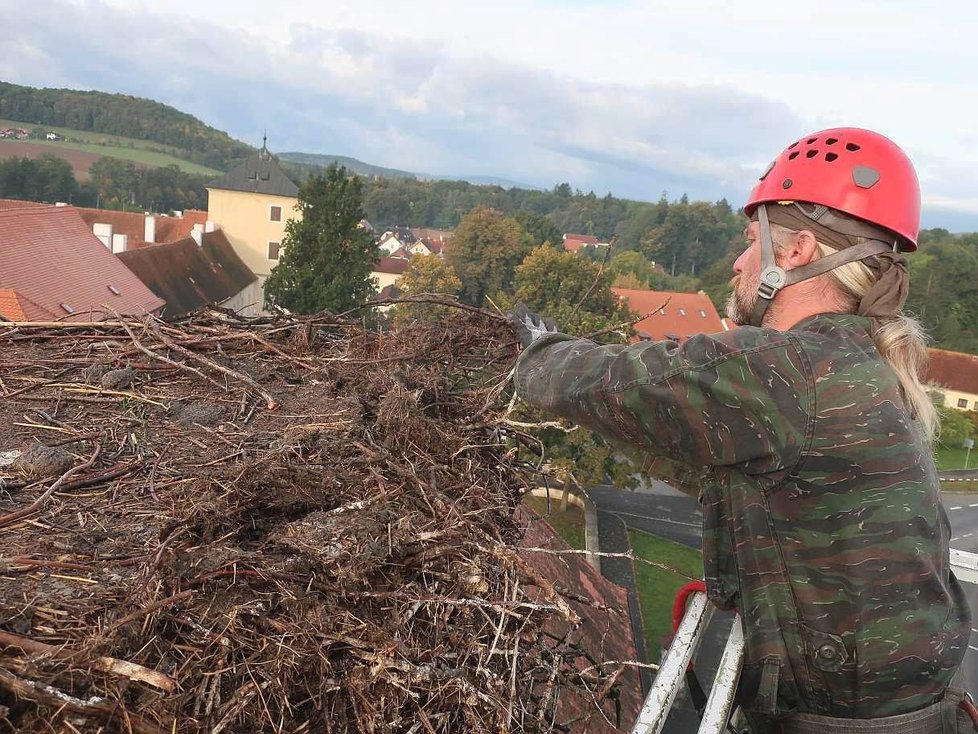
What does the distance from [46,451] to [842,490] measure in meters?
2.83

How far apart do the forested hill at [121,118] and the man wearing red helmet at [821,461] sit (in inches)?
5416

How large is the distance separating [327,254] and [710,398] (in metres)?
27.8

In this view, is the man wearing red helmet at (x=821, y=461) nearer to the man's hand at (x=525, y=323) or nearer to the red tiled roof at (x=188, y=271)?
the man's hand at (x=525, y=323)

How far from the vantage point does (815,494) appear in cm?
189

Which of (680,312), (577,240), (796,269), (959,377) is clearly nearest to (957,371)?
(959,377)

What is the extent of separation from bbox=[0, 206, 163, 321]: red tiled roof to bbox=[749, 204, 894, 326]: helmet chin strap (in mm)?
13049

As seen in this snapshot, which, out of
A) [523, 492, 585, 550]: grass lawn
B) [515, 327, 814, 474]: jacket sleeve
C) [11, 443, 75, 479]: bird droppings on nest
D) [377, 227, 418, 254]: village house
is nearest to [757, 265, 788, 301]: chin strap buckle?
[515, 327, 814, 474]: jacket sleeve

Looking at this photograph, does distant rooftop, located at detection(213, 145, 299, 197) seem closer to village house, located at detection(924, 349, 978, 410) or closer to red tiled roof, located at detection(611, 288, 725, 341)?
red tiled roof, located at detection(611, 288, 725, 341)

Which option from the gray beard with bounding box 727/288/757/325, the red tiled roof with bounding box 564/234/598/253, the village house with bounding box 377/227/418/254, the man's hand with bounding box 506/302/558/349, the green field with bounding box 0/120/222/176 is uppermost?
the green field with bounding box 0/120/222/176

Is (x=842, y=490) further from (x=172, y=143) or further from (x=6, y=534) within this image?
(x=172, y=143)

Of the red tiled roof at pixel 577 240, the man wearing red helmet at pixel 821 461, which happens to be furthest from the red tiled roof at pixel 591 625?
the red tiled roof at pixel 577 240

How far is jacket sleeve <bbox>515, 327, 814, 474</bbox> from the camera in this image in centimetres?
182

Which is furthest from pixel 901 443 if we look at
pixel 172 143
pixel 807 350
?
pixel 172 143

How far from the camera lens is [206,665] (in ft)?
6.03
